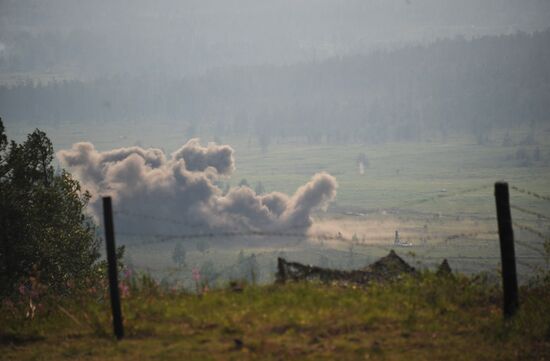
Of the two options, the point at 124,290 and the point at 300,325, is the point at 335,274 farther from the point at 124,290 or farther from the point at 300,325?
the point at 124,290

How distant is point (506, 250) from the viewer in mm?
15289

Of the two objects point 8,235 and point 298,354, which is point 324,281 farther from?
point 8,235

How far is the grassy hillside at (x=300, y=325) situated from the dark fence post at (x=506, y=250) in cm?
31

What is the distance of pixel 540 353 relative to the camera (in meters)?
14.0

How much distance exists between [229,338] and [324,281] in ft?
15.0

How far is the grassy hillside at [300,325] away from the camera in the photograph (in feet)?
47.0

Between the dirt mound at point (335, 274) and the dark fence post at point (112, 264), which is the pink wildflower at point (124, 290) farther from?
the dirt mound at point (335, 274)

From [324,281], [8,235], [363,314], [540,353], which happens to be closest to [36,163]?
[8,235]

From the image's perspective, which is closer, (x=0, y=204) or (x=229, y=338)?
(x=229, y=338)

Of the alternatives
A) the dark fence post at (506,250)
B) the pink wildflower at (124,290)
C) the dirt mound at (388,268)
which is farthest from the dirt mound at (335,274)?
the dark fence post at (506,250)

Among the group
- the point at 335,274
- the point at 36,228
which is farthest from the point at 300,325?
the point at 36,228

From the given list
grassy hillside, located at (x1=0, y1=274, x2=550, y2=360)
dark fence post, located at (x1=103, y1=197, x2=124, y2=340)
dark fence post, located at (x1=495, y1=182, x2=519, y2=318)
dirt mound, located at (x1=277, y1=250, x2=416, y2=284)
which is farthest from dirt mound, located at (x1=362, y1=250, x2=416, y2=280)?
dark fence post, located at (x1=103, y1=197, x2=124, y2=340)

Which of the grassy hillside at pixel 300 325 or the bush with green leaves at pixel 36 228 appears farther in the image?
the bush with green leaves at pixel 36 228

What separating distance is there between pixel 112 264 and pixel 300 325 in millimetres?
4408
